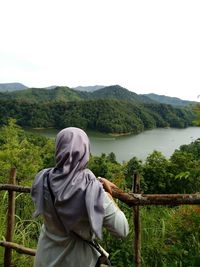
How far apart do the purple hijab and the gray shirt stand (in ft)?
0.17

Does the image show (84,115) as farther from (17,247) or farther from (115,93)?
(17,247)

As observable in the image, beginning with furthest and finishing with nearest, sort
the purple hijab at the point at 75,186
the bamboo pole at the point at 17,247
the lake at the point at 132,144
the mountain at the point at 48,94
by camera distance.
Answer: the mountain at the point at 48,94 → the lake at the point at 132,144 → the bamboo pole at the point at 17,247 → the purple hijab at the point at 75,186

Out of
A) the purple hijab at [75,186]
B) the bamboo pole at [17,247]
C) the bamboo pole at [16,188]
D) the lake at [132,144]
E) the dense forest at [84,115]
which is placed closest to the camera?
the purple hijab at [75,186]

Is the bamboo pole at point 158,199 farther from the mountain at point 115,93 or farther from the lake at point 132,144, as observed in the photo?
the mountain at point 115,93

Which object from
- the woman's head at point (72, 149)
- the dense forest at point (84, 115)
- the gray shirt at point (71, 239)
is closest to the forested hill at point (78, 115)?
the dense forest at point (84, 115)

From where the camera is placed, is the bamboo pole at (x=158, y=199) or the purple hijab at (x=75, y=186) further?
the bamboo pole at (x=158, y=199)

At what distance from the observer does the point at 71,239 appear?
1.71m

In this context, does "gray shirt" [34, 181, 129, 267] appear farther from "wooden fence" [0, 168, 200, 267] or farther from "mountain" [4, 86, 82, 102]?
"mountain" [4, 86, 82, 102]

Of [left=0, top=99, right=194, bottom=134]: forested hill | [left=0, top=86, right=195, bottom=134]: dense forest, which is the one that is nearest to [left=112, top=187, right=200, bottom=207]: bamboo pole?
[left=0, top=86, right=195, bottom=134]: dense forest

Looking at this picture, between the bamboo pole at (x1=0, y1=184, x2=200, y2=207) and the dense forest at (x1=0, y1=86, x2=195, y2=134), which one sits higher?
the bamboo pole at (x1=0, y1=184, x2=200, y2=207)

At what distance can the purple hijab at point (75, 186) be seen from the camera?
5.09 feet

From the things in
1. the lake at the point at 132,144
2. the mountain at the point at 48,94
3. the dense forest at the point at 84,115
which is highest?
the mountain at the point at 48,94

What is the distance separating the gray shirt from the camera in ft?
5.23

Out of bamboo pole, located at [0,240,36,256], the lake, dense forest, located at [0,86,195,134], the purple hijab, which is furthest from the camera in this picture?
dense forest, located at [0,86,195,134]
